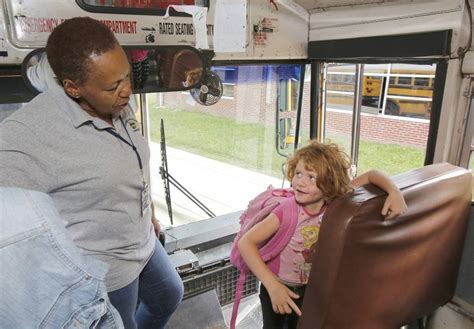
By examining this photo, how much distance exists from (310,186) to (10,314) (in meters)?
1.20

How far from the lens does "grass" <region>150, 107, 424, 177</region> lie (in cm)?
273

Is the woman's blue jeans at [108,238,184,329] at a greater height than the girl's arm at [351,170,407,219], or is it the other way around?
the girl's arm at [351,170,407,219]

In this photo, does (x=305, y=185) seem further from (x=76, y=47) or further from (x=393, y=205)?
(x=76, y=47)

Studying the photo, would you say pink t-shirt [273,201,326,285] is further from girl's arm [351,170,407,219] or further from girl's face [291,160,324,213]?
girl's arm [351,170,407,219]

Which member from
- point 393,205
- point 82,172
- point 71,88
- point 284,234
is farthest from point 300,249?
point 71,88

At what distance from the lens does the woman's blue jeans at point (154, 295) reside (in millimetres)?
1596

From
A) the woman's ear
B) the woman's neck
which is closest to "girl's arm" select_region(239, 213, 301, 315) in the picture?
the woman's neck

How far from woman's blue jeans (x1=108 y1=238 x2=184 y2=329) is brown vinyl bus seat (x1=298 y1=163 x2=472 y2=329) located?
635 mm

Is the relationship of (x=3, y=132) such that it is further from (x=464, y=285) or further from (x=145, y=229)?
(x=464, y=285)

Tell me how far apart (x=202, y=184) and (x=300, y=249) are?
2.21 m

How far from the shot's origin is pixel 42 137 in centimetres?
118

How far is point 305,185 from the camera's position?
1707 mm

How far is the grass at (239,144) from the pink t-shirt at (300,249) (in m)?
1.16

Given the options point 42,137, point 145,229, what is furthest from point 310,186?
point 42,137
